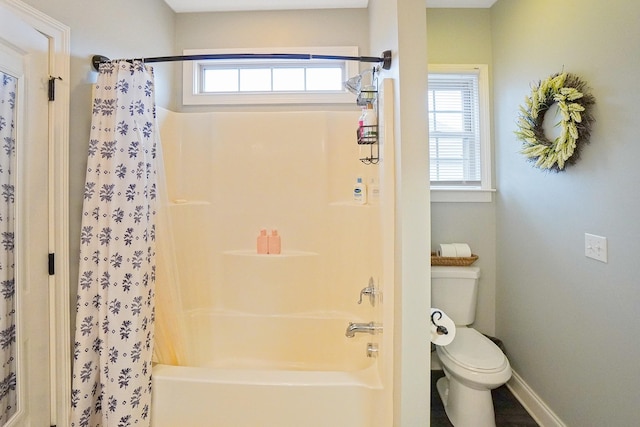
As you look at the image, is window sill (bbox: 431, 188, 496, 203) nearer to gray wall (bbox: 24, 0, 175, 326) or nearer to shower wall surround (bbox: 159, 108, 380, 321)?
shower wall surround (bbox: 159, 108, 380, 321)

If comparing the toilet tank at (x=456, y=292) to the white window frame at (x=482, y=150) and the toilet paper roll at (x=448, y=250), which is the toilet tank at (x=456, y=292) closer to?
the toilet paper roll at (x=448, y=250)

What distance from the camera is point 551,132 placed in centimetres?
169

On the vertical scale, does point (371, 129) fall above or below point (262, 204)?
above

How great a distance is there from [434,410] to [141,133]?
2.42 meters

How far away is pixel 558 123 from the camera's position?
1618mm

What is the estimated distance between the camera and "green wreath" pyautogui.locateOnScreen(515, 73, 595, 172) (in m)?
1.47

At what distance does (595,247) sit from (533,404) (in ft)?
3.66

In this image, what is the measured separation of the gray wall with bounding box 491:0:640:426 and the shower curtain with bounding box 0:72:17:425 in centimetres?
260

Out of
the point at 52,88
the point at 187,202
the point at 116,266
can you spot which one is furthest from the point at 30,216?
the point at 187,202

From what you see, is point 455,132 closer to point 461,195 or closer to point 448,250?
point 461,195

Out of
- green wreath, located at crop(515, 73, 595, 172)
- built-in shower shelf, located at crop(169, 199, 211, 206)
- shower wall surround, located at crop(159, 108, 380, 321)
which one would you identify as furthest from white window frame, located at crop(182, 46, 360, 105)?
green wreath, located at crop(515, 73, 595, 172)

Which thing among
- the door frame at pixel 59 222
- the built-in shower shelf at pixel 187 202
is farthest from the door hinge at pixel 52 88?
the built-in shower shelf at pixel 187 202

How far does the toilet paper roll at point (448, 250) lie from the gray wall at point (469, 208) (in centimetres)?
10

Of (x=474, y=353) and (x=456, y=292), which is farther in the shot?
(x=456, y=292)
